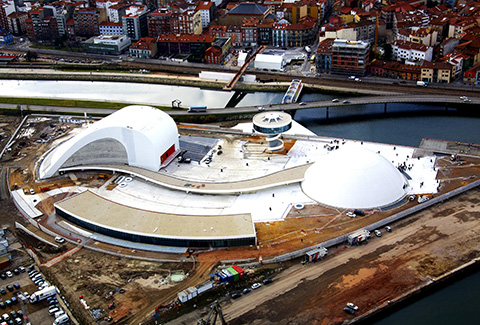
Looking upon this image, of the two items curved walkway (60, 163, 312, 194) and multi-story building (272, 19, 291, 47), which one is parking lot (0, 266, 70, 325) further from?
multi-story building (272, 19, 291, 47)

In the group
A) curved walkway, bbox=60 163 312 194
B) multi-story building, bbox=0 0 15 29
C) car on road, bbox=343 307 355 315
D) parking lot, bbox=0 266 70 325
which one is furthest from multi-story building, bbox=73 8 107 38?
car on road, bbox=343 307 355 315

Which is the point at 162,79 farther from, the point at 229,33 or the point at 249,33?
the point at 249,33

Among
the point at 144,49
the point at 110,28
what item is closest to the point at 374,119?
the point at 144,49

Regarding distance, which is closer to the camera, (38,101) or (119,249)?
(119,249)

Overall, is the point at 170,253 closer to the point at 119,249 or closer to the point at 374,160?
the point at 119,249

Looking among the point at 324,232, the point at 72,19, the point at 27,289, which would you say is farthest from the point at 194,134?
the point at 72,19

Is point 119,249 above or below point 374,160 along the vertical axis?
below
